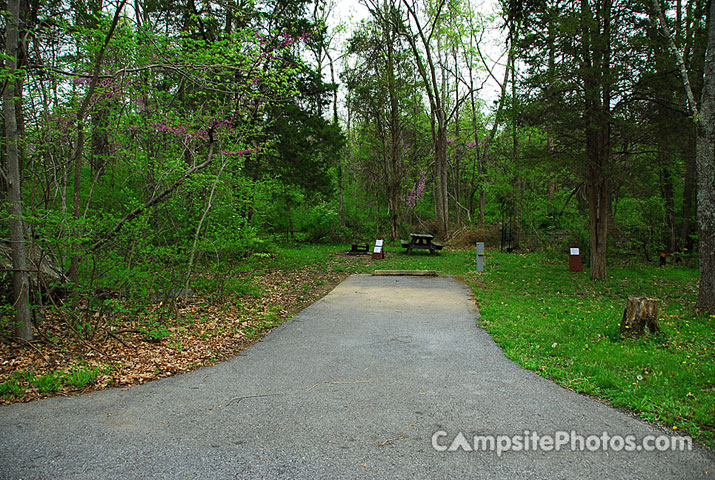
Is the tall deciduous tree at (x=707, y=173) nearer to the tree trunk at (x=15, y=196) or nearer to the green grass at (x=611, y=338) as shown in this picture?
the green grass at (x=611, y=338)

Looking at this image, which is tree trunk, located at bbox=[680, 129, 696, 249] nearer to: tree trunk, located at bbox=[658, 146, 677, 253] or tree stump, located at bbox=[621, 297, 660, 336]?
tree trunk, located at bbox=[658, 146, 677, 253]

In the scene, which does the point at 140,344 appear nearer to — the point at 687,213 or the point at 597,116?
the point at 597,116

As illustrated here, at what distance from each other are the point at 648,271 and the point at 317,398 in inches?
444

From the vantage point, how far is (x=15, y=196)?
4.49 m

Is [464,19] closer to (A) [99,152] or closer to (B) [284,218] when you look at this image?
(B) [284,218]

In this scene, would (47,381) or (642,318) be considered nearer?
(47,381)

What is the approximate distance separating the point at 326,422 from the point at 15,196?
14.2 feet

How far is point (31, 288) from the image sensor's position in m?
5.14

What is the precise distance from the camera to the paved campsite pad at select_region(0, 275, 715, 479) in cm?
250

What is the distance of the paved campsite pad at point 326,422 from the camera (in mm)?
2502

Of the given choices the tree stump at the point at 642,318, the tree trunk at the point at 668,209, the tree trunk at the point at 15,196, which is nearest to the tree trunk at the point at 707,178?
the tree stump at the point at 642,318

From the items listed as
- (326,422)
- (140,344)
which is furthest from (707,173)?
(140,344)

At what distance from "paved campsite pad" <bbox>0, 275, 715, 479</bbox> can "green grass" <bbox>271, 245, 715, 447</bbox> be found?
0.30m

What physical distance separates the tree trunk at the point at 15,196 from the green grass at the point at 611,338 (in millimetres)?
5747
